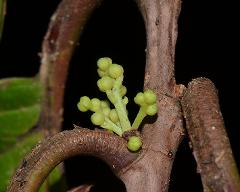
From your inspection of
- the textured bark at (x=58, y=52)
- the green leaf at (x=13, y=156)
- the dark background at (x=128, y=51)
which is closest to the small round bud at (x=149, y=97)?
the textured bark at (x=58, y=52)

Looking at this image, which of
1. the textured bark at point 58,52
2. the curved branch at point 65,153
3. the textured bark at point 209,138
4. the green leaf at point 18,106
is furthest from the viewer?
the green leaf at point 18,106

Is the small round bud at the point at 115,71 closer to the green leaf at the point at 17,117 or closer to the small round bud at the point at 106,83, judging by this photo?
the small round bud at the point at 106,83

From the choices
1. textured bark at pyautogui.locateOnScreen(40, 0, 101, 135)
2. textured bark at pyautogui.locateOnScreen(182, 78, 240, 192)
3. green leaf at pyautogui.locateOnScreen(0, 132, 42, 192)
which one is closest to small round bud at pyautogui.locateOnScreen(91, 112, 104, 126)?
textured bark at pyautogui.locateOnScreen(182, 78, 240, 192)

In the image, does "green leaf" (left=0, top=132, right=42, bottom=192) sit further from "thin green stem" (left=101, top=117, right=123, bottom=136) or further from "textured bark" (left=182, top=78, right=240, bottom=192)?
"textured bark" (left=182, top=78, right=240, bottom=192)

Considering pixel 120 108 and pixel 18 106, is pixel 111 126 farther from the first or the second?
pixel 18 106

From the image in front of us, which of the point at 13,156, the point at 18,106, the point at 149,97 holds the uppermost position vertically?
the point at 149,97

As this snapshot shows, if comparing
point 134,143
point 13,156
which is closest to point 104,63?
point 134,143

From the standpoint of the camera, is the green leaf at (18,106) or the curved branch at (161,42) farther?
the green leaf at (18,106)
